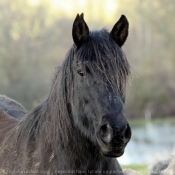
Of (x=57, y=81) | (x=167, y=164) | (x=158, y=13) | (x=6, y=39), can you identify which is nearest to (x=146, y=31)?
(x=158, y=13)

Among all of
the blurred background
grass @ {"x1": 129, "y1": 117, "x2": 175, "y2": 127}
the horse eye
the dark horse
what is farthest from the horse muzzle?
grass @ {"x1": 129, "y1": 117, "x2": 175, "y2": 127}

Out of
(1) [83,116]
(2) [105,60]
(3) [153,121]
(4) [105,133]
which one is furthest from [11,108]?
(3) [153,121]

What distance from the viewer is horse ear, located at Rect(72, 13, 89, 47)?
336 cm

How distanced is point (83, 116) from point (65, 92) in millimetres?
325

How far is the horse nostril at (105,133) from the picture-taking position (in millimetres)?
2867

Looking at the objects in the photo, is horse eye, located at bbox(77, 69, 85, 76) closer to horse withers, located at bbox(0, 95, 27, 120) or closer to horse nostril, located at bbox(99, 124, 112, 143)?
horse nostril, located at bbox(99, 124, 112, 143)

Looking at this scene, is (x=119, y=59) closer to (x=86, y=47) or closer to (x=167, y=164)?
(x=86, y=47)

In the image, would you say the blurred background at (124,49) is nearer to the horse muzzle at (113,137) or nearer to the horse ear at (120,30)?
the horse ear at (120,30)

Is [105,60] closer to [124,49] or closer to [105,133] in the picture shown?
[105,133]

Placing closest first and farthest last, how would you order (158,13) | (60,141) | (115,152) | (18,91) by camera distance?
(115,152)
(60,141)
(18,91)
(158,13)

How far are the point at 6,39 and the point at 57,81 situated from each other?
1945cm

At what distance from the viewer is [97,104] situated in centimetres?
312

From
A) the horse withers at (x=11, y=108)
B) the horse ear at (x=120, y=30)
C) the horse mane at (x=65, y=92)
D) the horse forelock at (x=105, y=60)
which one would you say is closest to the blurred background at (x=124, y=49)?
the horse withers at (x=11, y=108)

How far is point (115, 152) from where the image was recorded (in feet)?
9.62
